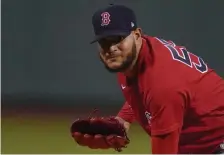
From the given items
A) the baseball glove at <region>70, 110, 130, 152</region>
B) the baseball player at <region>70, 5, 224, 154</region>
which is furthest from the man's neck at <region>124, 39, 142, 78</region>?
the baseball glove at <region>70, 110, 130, 152</region>

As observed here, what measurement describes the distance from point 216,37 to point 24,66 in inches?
62.4

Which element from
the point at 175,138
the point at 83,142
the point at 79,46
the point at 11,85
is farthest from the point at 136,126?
the point at 175,138

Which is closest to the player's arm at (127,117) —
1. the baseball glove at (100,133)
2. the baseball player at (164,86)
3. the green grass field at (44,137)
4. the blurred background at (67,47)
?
the baseball glove at (100,133)

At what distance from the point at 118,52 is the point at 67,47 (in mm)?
2717

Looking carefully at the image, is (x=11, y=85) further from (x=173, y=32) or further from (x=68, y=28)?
(x=173, y=32)

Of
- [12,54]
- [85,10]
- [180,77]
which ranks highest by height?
[85,10]

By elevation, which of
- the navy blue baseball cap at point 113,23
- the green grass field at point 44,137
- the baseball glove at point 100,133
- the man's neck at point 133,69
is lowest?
the green grass field at point 44,137

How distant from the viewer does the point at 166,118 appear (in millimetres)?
1523

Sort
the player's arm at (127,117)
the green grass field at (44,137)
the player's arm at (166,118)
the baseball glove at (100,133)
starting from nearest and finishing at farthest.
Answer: the player's arm at (166,118)
the baseball glove at (100,133)
the player's arm at (127,117)
the green grass field at (44,137)

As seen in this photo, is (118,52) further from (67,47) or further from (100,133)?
(67,47)

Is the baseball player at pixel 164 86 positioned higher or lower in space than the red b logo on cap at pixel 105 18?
lower

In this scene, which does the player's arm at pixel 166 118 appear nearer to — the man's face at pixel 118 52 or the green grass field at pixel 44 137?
the man's face at pixel 118 52

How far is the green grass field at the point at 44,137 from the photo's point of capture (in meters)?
3.41

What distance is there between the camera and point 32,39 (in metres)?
4.36
